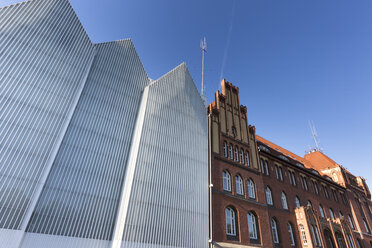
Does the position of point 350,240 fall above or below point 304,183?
below

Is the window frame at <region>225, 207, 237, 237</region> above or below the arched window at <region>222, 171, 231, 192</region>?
below

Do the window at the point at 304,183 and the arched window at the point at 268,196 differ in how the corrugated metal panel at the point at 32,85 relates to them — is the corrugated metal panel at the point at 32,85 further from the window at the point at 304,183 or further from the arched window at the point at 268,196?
the window at the point at 304,183

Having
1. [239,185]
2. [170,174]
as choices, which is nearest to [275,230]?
[239,185]

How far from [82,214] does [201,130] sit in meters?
11.8

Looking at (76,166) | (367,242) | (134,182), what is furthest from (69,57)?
(367,242)

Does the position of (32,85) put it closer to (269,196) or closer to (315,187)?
(269,196)

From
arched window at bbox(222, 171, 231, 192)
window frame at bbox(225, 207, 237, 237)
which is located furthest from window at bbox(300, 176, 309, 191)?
window frame at bbox(225, 207, 237, 237)

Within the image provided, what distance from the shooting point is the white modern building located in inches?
479

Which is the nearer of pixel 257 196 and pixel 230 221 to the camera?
pixel 230 221

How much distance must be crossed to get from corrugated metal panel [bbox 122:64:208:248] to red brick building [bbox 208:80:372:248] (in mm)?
1370

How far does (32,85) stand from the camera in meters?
14.4

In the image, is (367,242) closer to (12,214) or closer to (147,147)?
(147,147)

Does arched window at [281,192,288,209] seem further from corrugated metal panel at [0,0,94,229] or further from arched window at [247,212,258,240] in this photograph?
corrugated metal panel at [0,0,94,229]

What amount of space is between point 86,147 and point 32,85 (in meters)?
5.42
